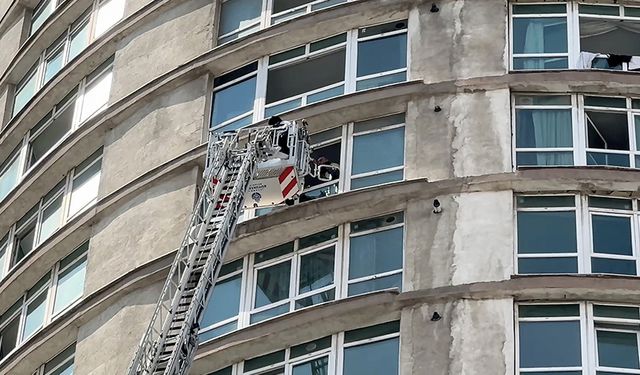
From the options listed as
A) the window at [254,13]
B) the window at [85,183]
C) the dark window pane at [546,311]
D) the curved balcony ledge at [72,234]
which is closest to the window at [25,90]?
the window at [85,183]

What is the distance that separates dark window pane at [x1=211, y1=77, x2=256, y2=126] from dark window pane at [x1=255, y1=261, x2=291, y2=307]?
4012 millimetres

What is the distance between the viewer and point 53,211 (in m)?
40.8

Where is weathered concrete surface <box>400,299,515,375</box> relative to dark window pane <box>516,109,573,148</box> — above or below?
below

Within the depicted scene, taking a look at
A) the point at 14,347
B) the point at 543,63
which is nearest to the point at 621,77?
the point at 543,63

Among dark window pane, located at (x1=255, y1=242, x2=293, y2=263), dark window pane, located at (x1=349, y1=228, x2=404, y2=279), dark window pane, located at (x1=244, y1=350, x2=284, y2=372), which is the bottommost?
dark window pane, located at (x1=244, y1=350, x2=284, y2=372)

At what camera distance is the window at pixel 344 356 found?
32.7m

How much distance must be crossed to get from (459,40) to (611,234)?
201 inches

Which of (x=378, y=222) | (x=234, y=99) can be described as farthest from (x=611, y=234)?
(x=234, y=99)

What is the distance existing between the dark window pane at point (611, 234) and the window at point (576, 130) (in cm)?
124

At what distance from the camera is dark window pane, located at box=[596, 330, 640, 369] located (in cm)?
3175

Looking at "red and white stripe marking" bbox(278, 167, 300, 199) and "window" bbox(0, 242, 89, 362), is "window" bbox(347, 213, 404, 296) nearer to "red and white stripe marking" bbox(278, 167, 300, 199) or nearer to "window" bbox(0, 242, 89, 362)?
"red and white stripe marking" bbox(278, 167, 300, 199)

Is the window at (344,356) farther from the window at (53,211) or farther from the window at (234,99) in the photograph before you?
the window at (53,211)

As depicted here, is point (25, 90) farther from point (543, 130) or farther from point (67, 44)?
point (543, 130)

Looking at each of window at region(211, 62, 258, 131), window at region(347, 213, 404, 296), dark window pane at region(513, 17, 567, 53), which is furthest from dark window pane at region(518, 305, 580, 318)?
window at region(211, 62, 258, 131)
